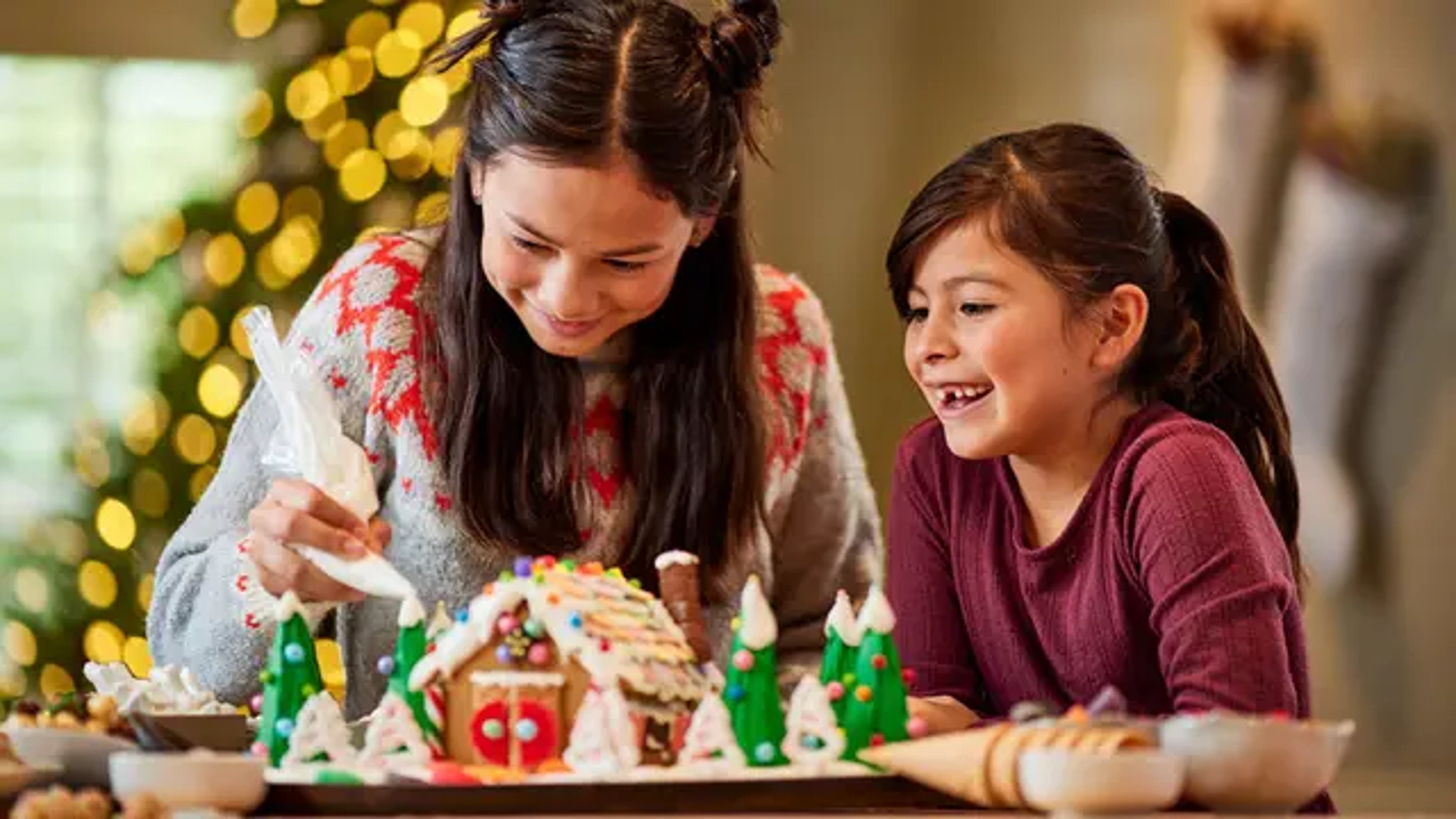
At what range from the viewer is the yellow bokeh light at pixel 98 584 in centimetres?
326

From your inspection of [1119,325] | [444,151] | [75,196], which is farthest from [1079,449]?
[75,196]

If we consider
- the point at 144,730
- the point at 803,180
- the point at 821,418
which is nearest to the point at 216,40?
the point at 803,180

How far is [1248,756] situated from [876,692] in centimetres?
31

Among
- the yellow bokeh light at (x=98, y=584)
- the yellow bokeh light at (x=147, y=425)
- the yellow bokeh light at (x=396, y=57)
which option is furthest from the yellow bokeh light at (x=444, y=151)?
the yellow bokeh light at (x=98, y=584)

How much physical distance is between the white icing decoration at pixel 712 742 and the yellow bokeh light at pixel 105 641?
6.17 feet

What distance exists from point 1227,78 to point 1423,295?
53 centimetres

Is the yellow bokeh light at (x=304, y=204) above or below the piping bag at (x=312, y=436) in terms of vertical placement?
above

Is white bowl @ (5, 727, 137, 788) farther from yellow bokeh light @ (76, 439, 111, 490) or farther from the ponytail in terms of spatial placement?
yellow bokeh light @ (76, 439, 111, 490)

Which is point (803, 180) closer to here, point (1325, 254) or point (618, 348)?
point (1325, 254)

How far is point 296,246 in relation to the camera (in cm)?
319

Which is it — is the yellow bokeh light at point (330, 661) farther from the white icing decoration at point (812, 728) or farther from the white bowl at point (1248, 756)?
the white bowl at point (1248, 756)

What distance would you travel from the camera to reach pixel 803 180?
4.48m

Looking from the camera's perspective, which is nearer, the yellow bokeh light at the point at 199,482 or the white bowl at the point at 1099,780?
the white bowl at the point at 1099,780

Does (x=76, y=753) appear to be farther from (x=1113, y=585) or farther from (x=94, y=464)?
(x=94, y=464)
